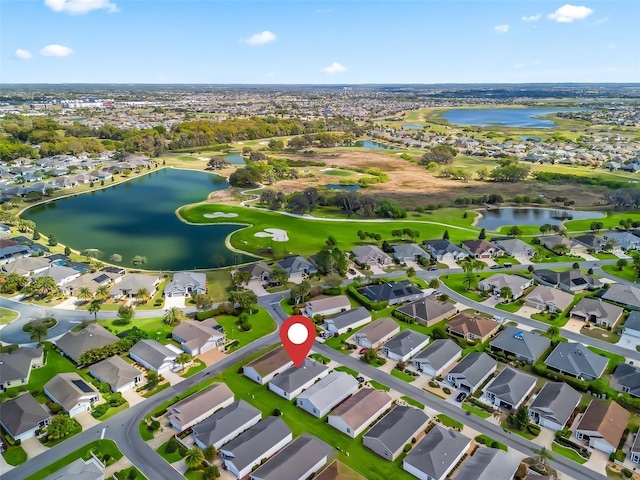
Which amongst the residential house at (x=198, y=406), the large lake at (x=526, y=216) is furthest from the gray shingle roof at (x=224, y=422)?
the large lake at (x=526, y=216)

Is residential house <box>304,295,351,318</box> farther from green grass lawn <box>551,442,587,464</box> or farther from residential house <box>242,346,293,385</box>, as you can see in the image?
green grass lawn <box>551,442,587,464</box>

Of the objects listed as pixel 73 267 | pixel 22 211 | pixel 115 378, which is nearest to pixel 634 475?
pixel 115 378

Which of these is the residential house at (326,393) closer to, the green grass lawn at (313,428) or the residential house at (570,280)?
the green grass lawn at (313,428)

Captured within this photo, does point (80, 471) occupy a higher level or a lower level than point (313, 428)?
higher

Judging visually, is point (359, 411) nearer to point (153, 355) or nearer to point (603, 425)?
point (603, 425)

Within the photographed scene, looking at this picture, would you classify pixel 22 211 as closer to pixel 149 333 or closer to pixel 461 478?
pixel 149 333

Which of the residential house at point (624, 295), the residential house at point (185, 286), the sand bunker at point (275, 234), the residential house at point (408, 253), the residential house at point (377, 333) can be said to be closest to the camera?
the residential house at point (377, 333)

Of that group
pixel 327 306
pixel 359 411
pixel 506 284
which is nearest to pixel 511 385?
pixel 359 411
